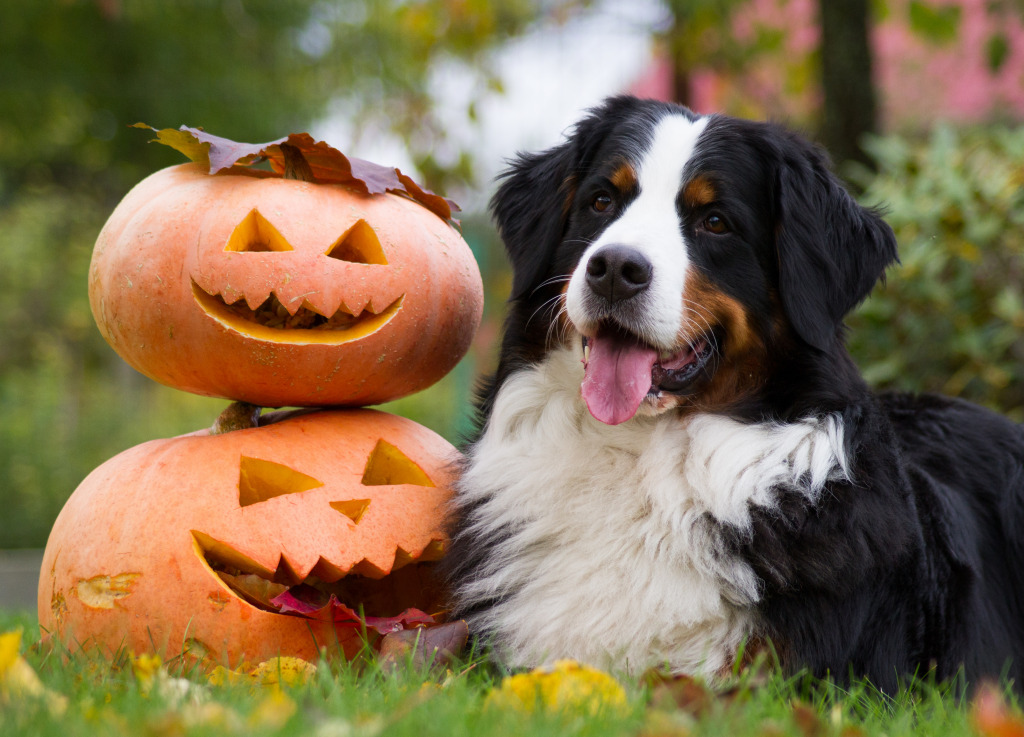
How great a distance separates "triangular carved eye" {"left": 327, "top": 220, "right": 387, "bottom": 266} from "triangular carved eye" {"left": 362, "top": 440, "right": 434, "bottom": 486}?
59 centimetres

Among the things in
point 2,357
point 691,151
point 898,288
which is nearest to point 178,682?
point 691,151

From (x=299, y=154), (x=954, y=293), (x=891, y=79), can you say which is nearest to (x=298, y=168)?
(x=299, y=154)

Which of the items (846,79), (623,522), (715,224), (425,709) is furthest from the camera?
(846,79)

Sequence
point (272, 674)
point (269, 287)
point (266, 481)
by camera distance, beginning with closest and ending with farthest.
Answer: point (272, 674) → point (269, 287) → point (266, 481)

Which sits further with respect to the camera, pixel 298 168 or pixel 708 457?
pixel 298 168

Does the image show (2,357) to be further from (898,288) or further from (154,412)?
(898,288)

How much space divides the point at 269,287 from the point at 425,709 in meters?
1.45

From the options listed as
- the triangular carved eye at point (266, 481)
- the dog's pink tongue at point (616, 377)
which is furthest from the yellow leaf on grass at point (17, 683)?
the dog's pink tongue at point (616, 377)

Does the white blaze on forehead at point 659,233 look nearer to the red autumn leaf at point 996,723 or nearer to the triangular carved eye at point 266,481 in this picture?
the triangular carved eye at point 266,481

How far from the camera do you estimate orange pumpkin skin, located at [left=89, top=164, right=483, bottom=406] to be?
9.29 ft

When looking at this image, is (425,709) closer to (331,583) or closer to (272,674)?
(272,674)

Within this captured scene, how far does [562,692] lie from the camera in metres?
1.93

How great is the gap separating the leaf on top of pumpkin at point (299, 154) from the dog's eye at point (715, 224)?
1.05m

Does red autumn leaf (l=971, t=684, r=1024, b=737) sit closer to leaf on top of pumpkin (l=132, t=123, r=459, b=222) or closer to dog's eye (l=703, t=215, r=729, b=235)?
dog's eye (l=703, t=215, r=729, b=235)
